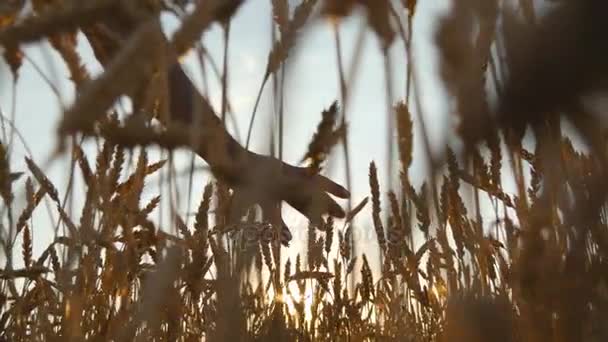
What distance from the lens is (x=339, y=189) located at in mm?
862

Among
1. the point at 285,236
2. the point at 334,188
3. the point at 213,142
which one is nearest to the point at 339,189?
the point at 334,188

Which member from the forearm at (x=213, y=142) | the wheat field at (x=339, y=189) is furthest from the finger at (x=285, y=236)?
the forearm at (x=213, y=142)

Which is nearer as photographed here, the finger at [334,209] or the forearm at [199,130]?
the forearm at [199,130]

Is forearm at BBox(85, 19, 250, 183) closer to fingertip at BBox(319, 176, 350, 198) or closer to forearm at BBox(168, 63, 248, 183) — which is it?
forearm at BBox(168, 63, 248, 183)

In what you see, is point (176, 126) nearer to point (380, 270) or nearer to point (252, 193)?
point (252, 193)

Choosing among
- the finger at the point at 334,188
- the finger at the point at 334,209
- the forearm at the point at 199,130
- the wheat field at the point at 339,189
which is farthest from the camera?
the finger at the point at 334,209

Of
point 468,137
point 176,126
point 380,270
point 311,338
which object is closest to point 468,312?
point 468,137

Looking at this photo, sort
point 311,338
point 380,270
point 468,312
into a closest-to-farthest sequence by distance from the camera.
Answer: point 468,312 → point 380,270 → point 311,338

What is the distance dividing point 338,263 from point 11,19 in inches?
37.6

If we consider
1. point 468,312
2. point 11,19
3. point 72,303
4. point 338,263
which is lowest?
point 468,312

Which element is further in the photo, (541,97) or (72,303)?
(72,303)

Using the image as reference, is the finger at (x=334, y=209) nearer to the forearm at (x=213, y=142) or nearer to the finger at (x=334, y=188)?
the finger at (x=334, y=188)

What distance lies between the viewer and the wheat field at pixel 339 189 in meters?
0.23

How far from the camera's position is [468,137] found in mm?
228
